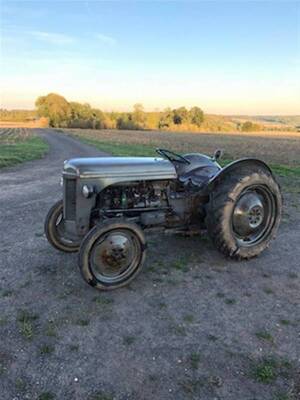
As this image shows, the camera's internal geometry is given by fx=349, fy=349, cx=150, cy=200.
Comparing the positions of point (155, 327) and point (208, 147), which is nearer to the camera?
point (155, 327)

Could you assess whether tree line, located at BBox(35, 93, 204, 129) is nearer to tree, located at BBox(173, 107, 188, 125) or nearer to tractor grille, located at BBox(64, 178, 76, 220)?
tree, located at BBox(173, 107, 188, 125)

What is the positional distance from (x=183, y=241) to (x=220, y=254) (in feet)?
2.42

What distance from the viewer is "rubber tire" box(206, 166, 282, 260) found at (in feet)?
14.8

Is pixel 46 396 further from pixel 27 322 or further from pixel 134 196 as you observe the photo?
pixel 134 196

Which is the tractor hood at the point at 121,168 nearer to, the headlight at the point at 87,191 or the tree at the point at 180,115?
the headlight at the point at 87,191

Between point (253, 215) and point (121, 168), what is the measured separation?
202cm

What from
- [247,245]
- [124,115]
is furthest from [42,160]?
[124,115]

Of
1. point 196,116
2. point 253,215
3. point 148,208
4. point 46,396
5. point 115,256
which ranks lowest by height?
point 46,396

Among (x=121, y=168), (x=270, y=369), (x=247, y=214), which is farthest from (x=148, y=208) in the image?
(x=270, y=369)

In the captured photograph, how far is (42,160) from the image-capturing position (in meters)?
16.4

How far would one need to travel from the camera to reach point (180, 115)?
87000 mm

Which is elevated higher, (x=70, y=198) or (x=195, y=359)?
(x=70, y=198)

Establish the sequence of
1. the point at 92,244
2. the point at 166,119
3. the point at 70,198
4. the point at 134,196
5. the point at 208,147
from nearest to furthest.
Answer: the point at 92,244 → the point at 70,198 → the point at 134,196 → the point at 208,147 → the point at 166,119

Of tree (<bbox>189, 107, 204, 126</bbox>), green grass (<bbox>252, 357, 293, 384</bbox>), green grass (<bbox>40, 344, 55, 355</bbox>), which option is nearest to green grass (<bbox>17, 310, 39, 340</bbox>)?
green grass (<bbox>40, 344, 55, 355</bbox>)
